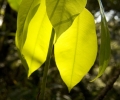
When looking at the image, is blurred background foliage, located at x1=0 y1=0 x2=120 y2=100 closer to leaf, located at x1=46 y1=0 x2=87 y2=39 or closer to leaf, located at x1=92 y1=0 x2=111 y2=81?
leaf, located at x1=92 y1=0 x2=111 y2=81

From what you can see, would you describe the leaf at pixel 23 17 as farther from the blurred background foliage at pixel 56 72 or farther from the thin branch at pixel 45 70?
the blurred background foliage at pixel 56 72

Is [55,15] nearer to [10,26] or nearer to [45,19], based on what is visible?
[45,19]

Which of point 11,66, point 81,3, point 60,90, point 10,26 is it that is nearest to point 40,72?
point 60,90

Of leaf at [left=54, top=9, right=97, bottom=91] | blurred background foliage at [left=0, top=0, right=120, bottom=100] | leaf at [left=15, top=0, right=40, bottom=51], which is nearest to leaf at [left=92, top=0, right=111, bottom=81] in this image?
leaf at [left=54, top=9, right=97, bottom=91]

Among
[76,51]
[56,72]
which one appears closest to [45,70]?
[76,51]

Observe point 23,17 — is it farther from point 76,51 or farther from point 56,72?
point 56,72
